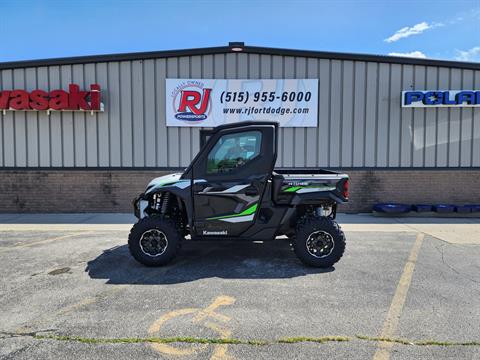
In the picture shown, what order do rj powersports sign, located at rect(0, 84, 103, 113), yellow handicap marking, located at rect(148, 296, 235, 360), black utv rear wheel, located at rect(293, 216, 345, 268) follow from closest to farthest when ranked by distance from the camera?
yellow handicap marking, located at rect(148, 296, 235, 360) → black utv rear wheel, located at rect(293, 216, 345, 268) → rj powersports sign, located at rect(0, 84, 103, 113)

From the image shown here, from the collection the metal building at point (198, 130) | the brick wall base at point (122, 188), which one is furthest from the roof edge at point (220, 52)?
the brick wall base at point (122, 188)

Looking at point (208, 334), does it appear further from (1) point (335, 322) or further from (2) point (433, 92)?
(2) point (433, 92)

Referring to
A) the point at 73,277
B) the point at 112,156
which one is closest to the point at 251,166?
the point at 73,277

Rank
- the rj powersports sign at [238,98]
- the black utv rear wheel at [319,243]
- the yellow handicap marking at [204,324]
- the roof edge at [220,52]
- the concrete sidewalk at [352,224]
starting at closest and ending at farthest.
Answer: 1. the yellow handicap marking at [204,324]
2. the black utv rear wheel at [319,243]
3. the concrete sidewalk at [352,224]
4. the roof edge at [220,52]
5. the rj powersports sign at [238,98]

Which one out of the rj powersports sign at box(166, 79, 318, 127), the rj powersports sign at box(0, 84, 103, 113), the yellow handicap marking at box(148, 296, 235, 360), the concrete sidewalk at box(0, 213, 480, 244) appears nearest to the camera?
the yellow handicap marking at box(148, 296, 235, 360)

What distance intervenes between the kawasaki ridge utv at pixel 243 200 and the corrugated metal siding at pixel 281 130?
5.27 meters

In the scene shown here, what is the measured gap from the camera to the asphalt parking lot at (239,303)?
10.3 ft

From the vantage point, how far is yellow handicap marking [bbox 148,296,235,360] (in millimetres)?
3043

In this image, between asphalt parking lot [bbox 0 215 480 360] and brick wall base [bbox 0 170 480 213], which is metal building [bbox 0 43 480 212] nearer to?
brick wall base [bbox 0 170 480 213]

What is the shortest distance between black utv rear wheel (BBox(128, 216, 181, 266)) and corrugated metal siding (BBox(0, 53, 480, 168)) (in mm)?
5481

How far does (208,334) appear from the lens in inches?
132

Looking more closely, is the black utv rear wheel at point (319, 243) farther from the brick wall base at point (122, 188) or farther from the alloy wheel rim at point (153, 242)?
the brick wall base at point (122, 188)

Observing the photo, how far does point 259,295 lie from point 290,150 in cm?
686

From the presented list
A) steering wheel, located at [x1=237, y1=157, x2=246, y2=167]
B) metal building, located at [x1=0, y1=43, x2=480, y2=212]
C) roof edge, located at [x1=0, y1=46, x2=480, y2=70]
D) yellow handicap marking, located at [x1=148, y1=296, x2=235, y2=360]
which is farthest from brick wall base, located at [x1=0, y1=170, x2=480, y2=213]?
yellow handicap marking, located at [x1=148, y1=296, x2=235, y2=360]
